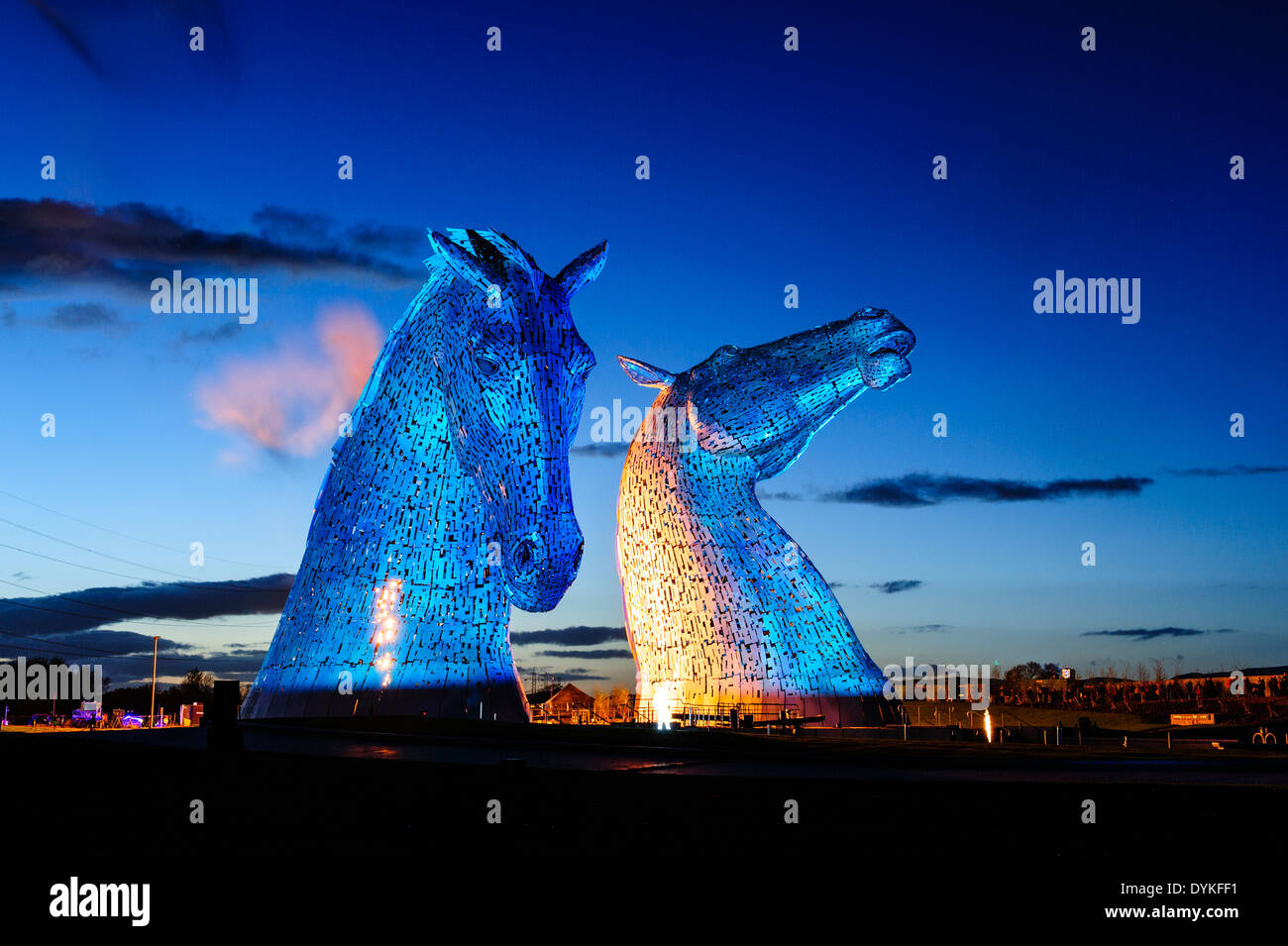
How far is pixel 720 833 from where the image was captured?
5305 mm

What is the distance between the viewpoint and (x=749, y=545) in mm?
22797

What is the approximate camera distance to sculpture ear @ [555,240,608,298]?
461 inches

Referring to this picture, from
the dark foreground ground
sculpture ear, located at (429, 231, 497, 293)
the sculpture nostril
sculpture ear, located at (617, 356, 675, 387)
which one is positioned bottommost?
the dark foreground ground

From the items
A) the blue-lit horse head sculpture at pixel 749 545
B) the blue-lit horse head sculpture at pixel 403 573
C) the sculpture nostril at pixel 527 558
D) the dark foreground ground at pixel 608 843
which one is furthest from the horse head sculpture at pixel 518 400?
the blue-lit horse head sculpture at pixel 749 545

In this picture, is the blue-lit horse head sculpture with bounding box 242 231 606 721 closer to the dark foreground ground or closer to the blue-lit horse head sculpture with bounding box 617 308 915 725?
the dark foreground ground

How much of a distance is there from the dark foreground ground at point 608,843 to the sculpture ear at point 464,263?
16.0 ft

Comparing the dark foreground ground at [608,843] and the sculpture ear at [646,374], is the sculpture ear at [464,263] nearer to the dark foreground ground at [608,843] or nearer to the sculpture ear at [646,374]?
the dark foreground ground at [608,843]

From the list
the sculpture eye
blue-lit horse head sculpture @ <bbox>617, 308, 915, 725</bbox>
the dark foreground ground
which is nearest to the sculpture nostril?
the sculpture eye

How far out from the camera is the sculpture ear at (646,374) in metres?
24.5

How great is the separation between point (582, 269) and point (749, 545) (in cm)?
1188

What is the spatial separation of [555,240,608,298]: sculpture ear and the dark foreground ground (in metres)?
5.37

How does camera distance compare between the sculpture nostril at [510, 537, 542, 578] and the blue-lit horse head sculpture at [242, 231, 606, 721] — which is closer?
the sculpture nostril at [510, 537, 542, 578]

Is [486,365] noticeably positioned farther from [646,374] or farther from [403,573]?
[646,374]
